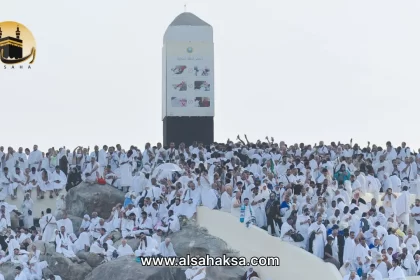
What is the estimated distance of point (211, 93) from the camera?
59719mm

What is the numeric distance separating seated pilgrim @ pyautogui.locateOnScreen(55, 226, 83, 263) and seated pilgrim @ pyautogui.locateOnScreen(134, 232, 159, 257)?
87.9 inches

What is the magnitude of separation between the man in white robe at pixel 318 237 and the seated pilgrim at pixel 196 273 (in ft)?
10.9

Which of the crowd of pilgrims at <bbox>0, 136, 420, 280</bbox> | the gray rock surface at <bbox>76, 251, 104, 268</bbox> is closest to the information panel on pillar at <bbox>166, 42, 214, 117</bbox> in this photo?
the crowd of pilgrims at <bbox>0, 136, 420, 280</bbox>

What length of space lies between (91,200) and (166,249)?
21.6 feet

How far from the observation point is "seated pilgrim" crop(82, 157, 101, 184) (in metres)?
53.0

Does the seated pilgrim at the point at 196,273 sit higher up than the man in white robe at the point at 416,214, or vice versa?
the man in white robe at the point at 416,214

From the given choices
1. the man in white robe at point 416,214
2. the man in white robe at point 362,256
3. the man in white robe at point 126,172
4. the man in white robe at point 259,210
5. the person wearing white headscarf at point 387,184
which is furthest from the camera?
the man in white robe at point 126,172

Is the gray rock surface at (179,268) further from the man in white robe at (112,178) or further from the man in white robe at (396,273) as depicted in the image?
the man in white robe at (112,178)

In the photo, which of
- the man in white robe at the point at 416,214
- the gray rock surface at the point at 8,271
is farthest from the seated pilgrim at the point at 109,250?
the man in white robe at the point at 416,214

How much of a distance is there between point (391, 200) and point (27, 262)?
1172 centimetres

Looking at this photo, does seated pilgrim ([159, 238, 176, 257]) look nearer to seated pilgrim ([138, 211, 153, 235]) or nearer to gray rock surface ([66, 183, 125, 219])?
seated pilgrim ([138, 211, 153, 235])

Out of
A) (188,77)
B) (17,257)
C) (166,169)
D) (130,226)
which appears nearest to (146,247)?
(130,226)

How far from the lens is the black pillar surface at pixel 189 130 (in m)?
59.3

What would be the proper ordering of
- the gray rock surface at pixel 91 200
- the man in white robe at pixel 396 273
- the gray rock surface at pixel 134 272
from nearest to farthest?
the man in white robe at pixel 396 273
the gray rock surface at pixel 134 272
the gray rock surface at pixel 91 200
